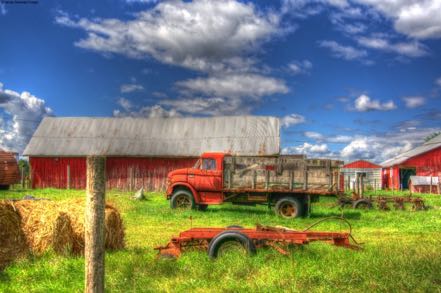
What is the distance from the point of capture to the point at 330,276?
21.9 ft

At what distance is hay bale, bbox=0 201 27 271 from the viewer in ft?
26.9

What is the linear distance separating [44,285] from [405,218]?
13023 mm

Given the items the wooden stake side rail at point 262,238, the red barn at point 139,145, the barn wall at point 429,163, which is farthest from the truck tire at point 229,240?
the barn wall at point 429,163

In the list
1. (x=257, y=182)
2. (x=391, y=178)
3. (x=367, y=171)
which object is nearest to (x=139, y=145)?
(x=257, y=182)

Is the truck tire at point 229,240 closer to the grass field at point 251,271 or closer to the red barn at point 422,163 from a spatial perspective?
the grass field at point 251,271

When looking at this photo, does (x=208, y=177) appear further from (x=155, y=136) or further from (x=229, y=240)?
(x=155, y=136)

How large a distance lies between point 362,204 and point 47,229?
1440 centimetres

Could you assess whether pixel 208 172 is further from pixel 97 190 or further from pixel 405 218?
pixel 97 190

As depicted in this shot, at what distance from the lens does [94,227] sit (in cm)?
538

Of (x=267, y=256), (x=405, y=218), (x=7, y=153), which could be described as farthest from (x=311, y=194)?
(x=7, y=153)

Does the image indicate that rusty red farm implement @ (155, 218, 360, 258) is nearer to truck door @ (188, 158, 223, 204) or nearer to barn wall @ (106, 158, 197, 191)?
truck door @ (188, 158, 223, 204)

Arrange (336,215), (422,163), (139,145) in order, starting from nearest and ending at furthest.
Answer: (336,215) → (139,145) → (422,163)

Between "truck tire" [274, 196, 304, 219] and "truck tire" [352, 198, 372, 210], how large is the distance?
4.07 m

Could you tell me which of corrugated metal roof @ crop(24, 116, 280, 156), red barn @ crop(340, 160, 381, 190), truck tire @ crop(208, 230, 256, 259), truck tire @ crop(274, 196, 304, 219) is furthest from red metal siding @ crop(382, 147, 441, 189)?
truck tire @ crop(208, 230, 256, 259)
